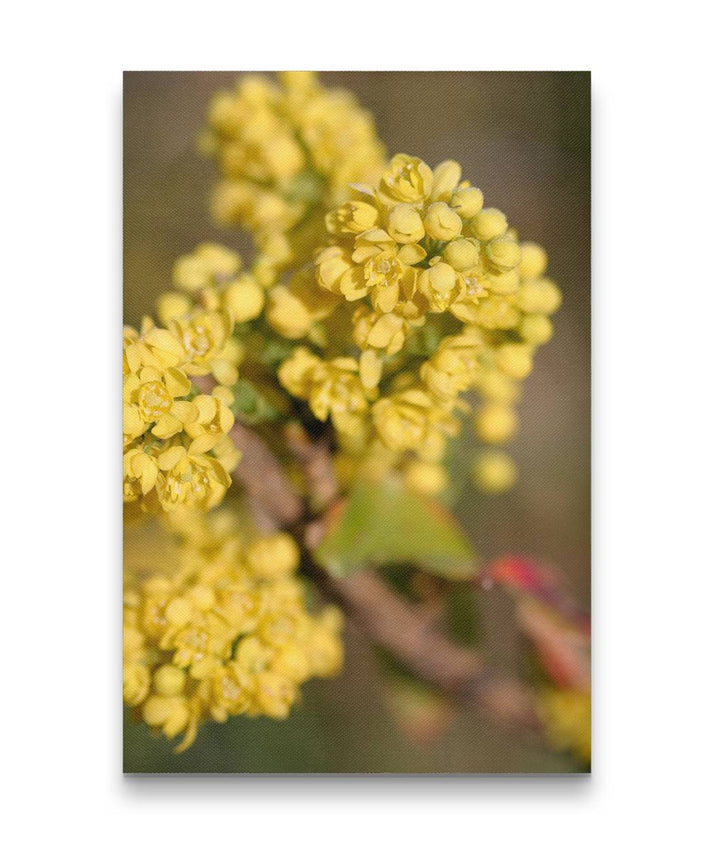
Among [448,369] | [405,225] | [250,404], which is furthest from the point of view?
[250,404]

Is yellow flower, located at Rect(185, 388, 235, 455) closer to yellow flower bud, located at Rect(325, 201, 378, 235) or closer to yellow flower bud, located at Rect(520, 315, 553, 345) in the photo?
yellow flower bud, located at Rect(325, 201, 378, 235)

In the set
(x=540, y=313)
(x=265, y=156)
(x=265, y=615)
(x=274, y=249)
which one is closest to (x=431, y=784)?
(x=265, y=615)

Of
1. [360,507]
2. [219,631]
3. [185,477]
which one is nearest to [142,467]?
[185,477]

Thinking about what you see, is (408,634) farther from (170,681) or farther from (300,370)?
(300,370)

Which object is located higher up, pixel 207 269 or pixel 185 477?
pixel 207 269

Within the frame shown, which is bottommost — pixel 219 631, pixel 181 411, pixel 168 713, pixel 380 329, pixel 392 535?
pixel 168 713

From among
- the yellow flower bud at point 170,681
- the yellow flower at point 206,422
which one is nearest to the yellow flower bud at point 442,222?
the yellow flower at point 206,422
